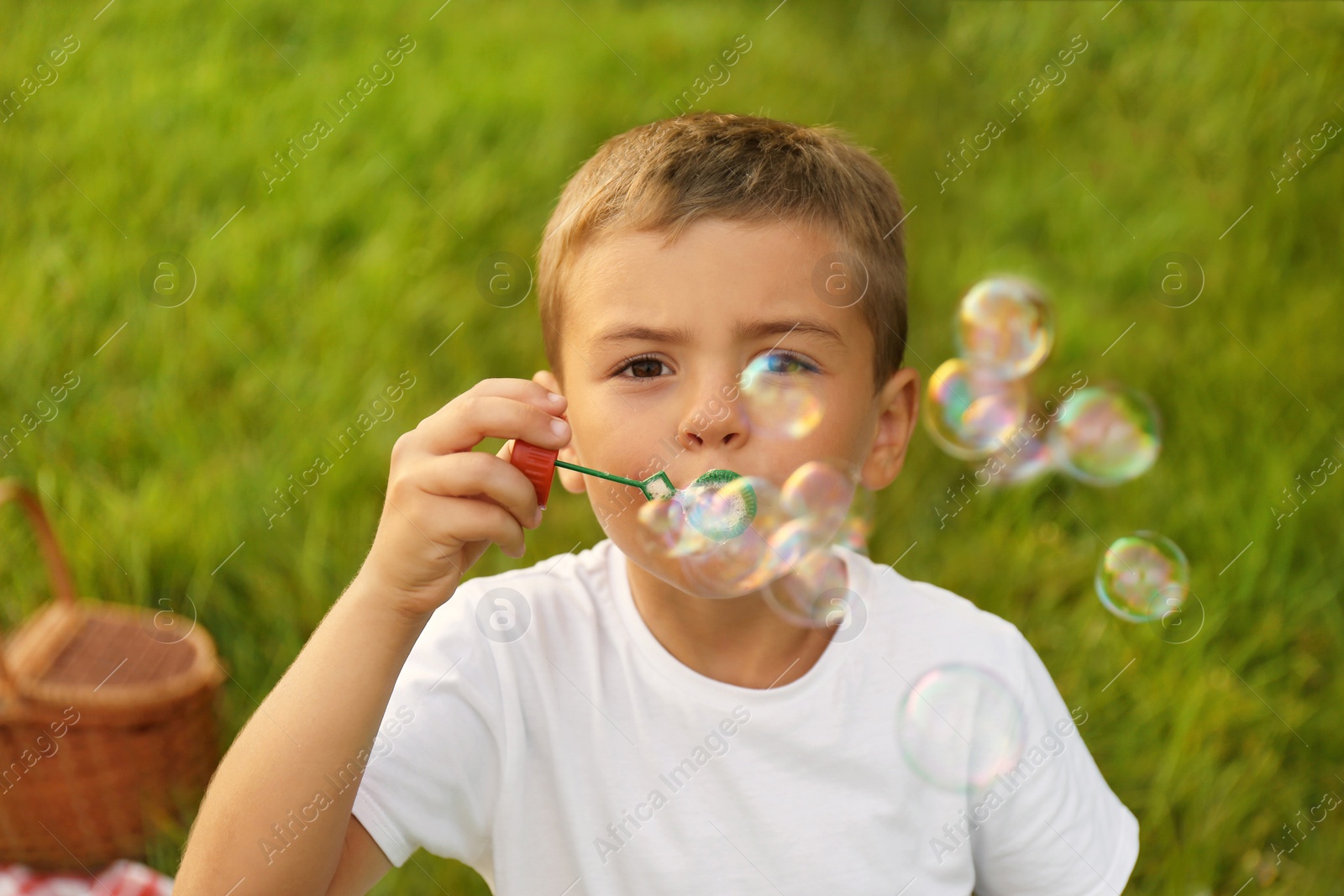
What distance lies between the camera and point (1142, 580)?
2.11 m

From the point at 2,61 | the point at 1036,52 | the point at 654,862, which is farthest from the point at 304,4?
the point at 654,862

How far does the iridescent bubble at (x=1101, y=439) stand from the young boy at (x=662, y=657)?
64 cm

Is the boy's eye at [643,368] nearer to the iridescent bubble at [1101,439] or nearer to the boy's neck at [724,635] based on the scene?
the boy's neck at [724,635]

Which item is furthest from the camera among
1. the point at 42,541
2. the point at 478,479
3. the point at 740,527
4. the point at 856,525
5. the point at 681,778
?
the point at 42,541

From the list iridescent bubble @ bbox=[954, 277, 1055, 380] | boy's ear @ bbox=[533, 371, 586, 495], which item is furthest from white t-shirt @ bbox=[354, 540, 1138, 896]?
iridescent bubble @ bbox=[954, 277, 1055, 380]

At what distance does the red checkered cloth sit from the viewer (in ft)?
7.09

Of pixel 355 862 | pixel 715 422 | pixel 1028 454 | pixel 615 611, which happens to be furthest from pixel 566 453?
pixel 1028 454

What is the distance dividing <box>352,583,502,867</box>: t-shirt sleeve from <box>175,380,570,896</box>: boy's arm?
124 millimetres

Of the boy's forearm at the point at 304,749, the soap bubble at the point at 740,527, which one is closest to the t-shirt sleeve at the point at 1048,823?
the soap bubble at the point at 740,527

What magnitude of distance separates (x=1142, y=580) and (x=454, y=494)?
1.40 m

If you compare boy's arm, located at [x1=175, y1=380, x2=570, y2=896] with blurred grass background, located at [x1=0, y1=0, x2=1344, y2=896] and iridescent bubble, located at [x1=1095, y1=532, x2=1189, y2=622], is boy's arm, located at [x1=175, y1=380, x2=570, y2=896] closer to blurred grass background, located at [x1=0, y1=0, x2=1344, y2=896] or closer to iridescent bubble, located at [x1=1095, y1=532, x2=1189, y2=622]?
blurred grass background, located at [x1=0, y1=0, x2=1344, y2=896]

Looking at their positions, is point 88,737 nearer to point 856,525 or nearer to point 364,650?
point 364,650

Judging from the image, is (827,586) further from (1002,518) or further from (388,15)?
(388,15)

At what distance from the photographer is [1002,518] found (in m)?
2.95
